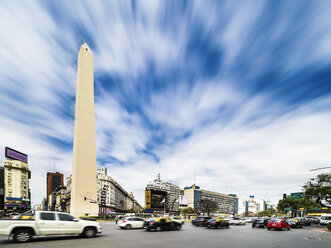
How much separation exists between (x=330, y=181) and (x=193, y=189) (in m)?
155

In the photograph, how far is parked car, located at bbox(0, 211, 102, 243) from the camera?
9.60 m

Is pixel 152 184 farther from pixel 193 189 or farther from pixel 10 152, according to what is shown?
pixel 10 152

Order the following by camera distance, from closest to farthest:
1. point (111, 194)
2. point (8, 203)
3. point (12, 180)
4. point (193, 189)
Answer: point (8, 203) → point (12, 180) → point (111, 194) → point (193, 189)

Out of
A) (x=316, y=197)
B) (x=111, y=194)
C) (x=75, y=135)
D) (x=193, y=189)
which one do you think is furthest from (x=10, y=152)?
(x=193, y=189)

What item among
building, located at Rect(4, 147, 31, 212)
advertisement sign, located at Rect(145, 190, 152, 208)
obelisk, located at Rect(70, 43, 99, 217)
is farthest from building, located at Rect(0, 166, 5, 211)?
advertisement sign, located at Rect(145, 190, 152, 208)

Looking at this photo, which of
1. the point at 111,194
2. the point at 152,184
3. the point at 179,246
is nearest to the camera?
the point at 179,246

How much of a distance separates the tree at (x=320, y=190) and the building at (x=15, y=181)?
331 feet

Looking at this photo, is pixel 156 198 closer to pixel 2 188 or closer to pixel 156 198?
pixel 156 198

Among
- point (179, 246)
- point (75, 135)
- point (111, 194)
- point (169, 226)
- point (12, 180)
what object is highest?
point (75, 135)

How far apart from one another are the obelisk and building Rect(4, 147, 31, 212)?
221ft

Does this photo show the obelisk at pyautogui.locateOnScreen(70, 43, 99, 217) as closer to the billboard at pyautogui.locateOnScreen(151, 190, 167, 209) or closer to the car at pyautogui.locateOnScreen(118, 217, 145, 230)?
the car at pyautogui.locateOnScreen(118, 217, 145, 230)

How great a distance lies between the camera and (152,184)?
6471 inches

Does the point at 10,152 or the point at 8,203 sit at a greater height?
the point at 10,152

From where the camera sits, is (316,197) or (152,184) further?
(152,184)
